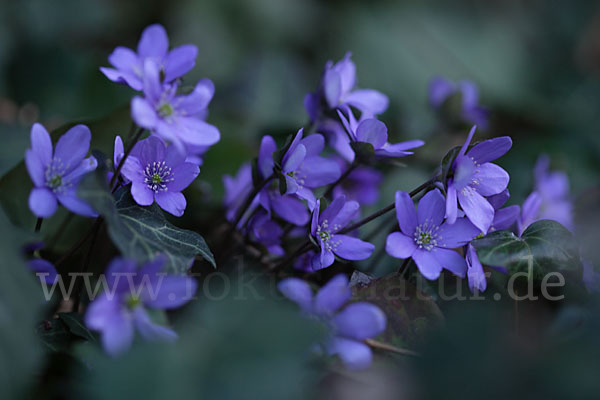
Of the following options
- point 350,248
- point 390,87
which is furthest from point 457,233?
point 390,87

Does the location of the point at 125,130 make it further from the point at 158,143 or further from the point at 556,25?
the point at 556,25

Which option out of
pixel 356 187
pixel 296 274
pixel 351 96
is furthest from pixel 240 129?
pixel 296 274

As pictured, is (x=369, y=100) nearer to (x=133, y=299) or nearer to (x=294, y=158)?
(x=294, y=158)

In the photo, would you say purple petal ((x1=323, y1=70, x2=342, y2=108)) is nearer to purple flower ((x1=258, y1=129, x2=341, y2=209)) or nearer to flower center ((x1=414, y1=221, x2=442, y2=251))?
purple flower ((x1=258, y1=129, x2=341, y2=209))

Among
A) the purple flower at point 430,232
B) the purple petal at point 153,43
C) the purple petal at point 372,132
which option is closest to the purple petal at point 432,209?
the purple flower at point 430,232

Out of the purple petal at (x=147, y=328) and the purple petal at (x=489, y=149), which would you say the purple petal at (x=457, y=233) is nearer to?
the purple petal at (x=489, y=149)
